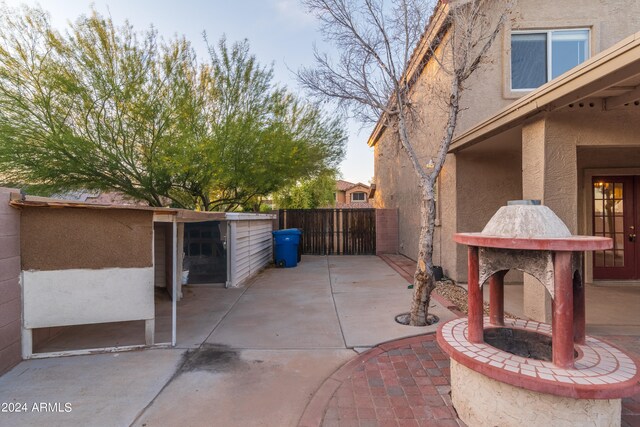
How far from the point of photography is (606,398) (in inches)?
80.1

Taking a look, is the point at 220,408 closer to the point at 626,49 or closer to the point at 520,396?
the point at 520,396

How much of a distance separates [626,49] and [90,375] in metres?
5.81

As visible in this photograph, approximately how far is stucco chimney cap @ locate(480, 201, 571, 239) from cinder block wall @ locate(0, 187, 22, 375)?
460 centimetres

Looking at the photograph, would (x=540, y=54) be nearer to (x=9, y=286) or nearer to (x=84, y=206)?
(x=84, y=206)

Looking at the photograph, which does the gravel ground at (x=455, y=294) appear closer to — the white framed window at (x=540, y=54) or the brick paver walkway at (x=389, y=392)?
the brick paver walkway at (x=389, y=392)

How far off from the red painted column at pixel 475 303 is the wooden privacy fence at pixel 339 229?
34.6ft

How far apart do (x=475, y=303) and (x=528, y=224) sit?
2.58 feet

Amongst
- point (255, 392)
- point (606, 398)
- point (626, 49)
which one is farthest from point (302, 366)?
point (626, 49)

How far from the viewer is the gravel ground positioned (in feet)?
18.0

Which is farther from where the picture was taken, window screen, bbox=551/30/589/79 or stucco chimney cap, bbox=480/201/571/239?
window screen, bbox=551/30/589/79

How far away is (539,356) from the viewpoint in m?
2.88

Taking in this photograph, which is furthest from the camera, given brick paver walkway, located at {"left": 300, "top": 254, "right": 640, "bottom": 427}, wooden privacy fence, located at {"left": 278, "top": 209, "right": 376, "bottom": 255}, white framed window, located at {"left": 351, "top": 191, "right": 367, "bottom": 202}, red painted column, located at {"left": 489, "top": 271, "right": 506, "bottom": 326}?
white framed window, located at {"left": 351, "top": 191, "right": 367, "bottom": 202}

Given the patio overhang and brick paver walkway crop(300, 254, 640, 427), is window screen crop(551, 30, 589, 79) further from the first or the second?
brick paver walkway crop(300, 254, 640, 427)

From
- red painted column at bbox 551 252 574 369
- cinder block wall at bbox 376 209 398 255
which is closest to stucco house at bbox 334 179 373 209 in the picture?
cinder block wall at bbox 376 209 398 255
